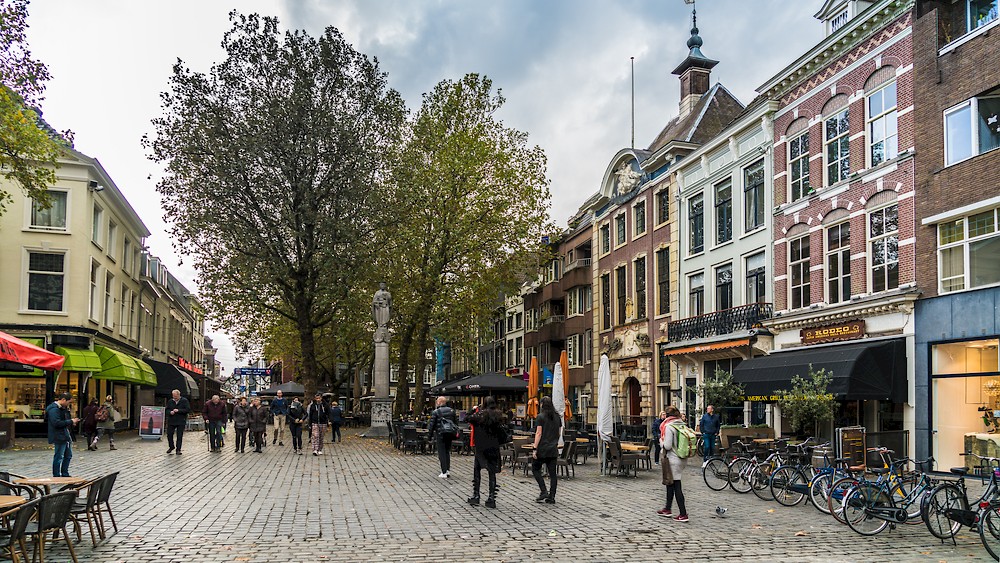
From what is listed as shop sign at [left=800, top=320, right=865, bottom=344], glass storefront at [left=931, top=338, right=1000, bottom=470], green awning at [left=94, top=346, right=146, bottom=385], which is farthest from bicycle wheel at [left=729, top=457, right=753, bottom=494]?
green awning at [left=94, top=346, right=146, bottom=385]

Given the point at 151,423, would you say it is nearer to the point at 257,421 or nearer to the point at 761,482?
the point at 257,421

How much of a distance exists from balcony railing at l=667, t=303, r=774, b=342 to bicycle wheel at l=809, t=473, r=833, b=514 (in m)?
14.3

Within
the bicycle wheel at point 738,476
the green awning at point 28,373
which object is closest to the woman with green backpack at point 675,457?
the bicycle wheel at point 738,476

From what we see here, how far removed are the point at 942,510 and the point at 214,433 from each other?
20231 millimetres

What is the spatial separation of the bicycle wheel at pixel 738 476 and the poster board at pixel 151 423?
74.3 ft

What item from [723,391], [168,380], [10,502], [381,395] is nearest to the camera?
[10,502]

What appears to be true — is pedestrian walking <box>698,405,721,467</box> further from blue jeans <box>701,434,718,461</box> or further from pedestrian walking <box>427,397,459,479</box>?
pedestrian walking <box>427,397,459,479</box>

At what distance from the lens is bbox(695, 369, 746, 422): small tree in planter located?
26.0 m

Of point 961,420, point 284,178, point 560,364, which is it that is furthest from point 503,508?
point 284,178

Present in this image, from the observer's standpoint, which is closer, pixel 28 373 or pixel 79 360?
pixel 28 373

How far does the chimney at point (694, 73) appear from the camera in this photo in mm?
39312

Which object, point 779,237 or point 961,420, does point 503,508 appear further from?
point 779,237

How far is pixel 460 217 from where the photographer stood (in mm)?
39188

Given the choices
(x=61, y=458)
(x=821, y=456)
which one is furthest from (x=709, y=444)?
(x=61, y=458)
